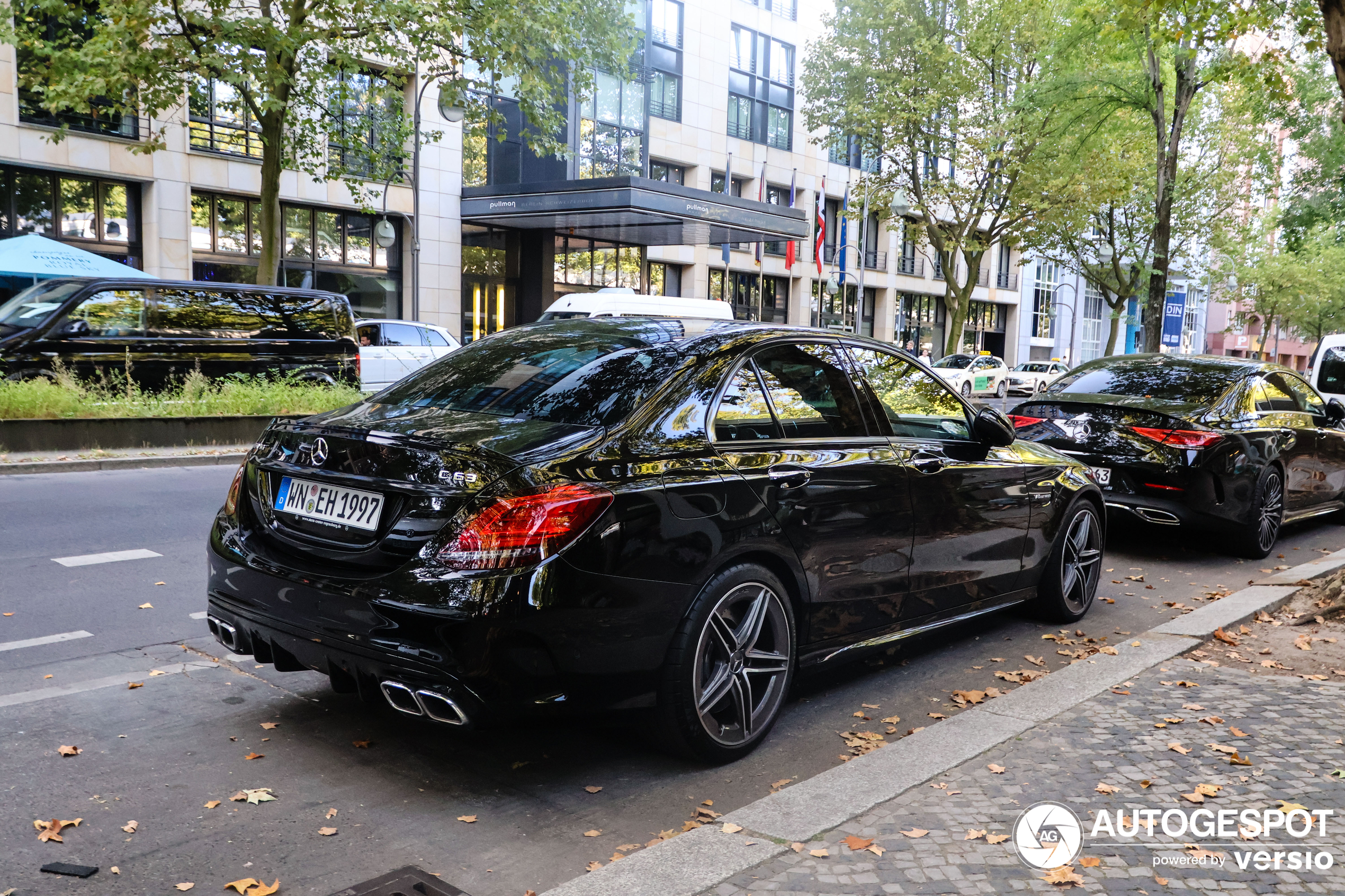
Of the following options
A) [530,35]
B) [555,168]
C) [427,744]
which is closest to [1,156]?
[530,35]

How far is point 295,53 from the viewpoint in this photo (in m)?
17.3

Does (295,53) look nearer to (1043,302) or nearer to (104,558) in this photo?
(104,558)

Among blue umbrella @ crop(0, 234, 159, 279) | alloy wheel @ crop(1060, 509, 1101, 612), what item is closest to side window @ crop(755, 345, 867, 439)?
alloy wheel @ crop(1060, 509, 1101, 612)

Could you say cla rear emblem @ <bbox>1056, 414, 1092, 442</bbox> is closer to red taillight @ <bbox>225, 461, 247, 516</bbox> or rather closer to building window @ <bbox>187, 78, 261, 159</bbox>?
red taillight @ <bbox>225, 461, 247, 516</bbox>

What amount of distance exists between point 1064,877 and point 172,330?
47.3ft

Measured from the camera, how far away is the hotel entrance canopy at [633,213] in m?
28.6

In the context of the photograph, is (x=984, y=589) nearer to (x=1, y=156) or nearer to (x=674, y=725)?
(x=674, y=725)

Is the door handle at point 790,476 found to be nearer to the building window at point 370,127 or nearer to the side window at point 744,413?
the side window at point 744,413

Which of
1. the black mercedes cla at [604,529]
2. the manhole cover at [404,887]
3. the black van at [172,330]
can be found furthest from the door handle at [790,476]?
the black van at [172,330]

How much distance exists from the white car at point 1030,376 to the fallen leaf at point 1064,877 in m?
37.6

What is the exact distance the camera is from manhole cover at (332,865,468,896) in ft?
9.80

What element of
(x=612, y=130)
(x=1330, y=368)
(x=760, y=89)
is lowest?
(x=1330, y=368)

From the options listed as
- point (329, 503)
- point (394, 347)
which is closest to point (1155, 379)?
point (329, 503)

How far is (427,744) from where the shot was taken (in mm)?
4113
